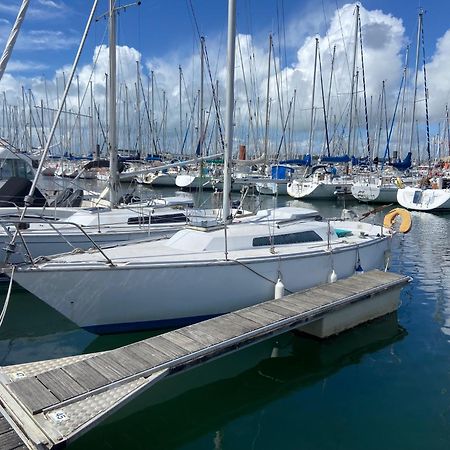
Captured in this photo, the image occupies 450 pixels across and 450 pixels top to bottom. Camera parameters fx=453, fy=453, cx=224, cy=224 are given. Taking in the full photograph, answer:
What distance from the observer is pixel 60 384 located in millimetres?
5949

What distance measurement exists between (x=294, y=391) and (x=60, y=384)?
375 centimetres

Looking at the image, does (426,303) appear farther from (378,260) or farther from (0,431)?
(0,431)

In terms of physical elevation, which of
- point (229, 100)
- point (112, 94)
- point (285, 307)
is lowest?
point (285, 307)

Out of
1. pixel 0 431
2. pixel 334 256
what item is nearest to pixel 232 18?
pixel 334 256

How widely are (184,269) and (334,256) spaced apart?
3.88 meters

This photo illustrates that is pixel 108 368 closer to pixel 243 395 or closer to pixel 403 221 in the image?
pixel 243 395

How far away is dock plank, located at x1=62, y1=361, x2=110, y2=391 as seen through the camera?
233 inches

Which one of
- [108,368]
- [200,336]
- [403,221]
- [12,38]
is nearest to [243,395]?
[200,336]

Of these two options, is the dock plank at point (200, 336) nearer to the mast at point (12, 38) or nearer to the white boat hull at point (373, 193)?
the mast at point (12, 38)

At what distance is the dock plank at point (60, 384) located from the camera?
224 inches

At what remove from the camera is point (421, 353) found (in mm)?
8883

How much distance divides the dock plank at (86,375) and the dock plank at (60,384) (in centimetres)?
7

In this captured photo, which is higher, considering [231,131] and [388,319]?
[231,131]

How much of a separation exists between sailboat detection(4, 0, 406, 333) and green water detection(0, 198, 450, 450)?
37.8 inches
